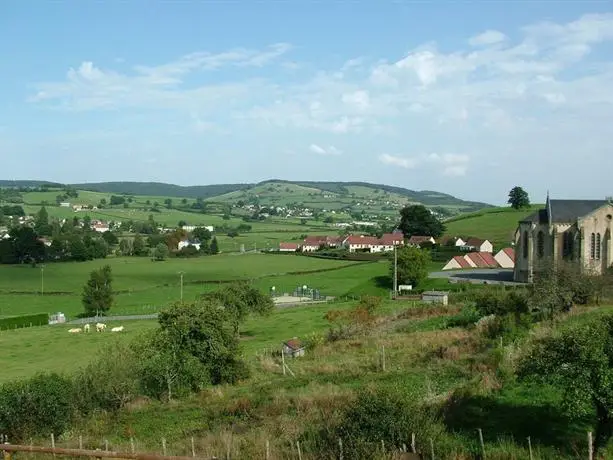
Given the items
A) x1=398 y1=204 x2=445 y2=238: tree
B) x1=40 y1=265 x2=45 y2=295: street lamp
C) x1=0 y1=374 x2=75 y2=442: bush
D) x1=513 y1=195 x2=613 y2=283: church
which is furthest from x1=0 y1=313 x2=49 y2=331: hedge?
x1=398 y1=204 x2=445 y2=238: tree

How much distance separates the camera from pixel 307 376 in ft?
99.2

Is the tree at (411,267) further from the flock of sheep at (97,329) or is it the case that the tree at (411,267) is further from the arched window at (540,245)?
the flock of sheep at (97,329)

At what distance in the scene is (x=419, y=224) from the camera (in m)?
120

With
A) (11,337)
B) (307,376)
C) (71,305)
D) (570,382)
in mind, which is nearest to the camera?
(570,382)

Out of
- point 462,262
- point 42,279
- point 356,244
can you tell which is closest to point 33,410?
point 462,262

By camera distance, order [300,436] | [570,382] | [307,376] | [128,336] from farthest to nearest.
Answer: [128,336], [307,376], [300,436], [570,382]

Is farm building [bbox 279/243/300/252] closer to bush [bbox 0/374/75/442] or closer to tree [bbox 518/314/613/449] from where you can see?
bush [bbox 0/374/75/442]

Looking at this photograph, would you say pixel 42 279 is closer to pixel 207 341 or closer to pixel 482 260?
pixel 482 260

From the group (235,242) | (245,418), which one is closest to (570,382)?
(245,418)

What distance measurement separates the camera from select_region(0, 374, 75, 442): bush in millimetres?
22281

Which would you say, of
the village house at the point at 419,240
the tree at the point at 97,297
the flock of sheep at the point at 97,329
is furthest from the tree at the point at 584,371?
the village house at the point at 419,240

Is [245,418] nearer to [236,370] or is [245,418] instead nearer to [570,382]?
[236,370]

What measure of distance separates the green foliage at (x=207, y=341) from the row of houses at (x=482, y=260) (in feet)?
179

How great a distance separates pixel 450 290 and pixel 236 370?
36785mm
